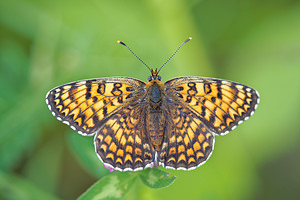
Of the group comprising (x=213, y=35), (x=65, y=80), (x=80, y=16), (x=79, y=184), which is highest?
(x=213, y=35)

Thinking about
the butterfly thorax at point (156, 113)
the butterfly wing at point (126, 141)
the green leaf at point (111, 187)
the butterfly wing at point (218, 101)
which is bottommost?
the green leaf at point (111, 187)
